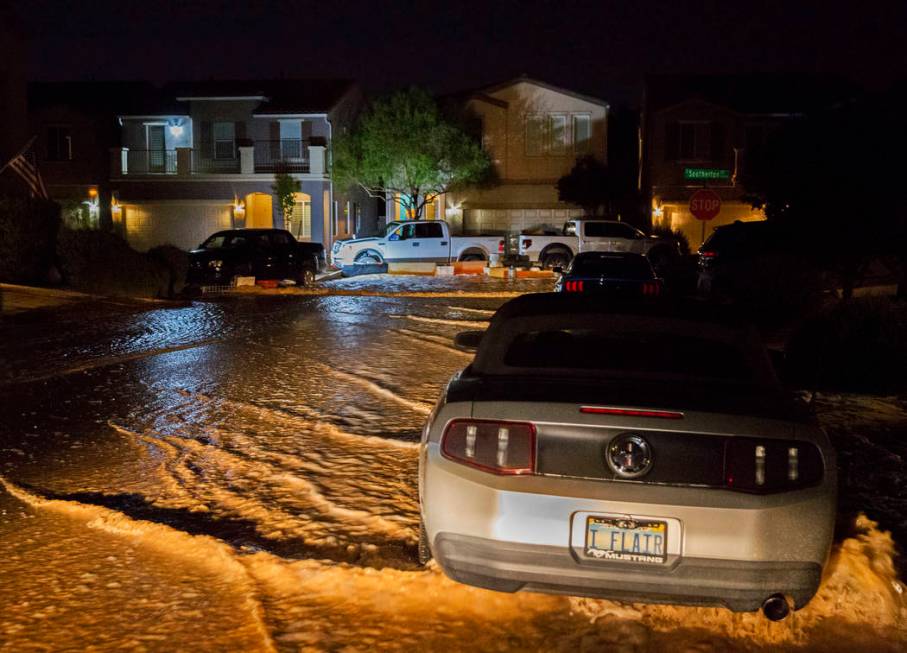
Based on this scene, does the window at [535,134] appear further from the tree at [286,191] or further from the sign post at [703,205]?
the sign post at [703,205]

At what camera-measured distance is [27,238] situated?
73.6 ft

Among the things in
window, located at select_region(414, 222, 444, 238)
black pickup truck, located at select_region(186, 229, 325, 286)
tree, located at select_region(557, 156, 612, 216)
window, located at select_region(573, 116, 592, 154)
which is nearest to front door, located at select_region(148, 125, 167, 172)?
window, located at select_region(414, 222, 444, 238)

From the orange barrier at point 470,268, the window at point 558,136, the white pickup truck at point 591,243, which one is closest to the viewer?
the orange barrier at point 470,268

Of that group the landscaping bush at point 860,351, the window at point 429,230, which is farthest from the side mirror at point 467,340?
the window at point 429,230

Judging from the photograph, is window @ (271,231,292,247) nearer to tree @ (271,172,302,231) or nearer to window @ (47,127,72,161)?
tree @ (271,172,302,231)

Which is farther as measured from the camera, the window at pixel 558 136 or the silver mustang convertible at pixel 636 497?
the window at pixel 558 136

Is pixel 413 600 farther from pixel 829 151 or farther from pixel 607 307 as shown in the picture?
pixel 829 151

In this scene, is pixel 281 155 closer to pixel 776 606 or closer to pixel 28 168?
pixel 28 168

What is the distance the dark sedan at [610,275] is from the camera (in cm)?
1619

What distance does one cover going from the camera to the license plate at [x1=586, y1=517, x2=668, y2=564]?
13.3 ft

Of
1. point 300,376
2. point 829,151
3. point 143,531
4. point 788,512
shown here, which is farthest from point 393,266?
point 788,512

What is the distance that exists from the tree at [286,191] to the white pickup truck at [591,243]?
1029 centimetres

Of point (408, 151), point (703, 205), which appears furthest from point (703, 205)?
point (408, 151)

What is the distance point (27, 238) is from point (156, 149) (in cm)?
2123
